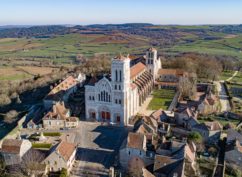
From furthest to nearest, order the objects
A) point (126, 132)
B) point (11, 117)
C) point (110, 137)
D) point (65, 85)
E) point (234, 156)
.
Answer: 1. point (65, 85)
2. point (11, 117)
3. point (126, 132)
4. point (110, 137)
5. point (234, 156)

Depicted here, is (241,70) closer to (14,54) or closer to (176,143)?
(176,143)

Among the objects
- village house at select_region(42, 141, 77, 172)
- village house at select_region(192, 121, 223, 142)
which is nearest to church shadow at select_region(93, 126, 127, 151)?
village house at select_region(42, 141, 77, 172)

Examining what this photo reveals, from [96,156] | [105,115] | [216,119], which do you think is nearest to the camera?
[96,156]

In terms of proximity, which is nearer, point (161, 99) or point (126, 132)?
point (126, 132)

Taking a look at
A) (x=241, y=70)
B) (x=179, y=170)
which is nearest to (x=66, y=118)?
(x=179, y=170)

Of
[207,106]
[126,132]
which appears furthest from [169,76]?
[126,132]

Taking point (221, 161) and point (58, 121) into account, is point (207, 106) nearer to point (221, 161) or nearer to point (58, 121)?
point (221, 161)

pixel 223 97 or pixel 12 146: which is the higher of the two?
pixel 12 146
